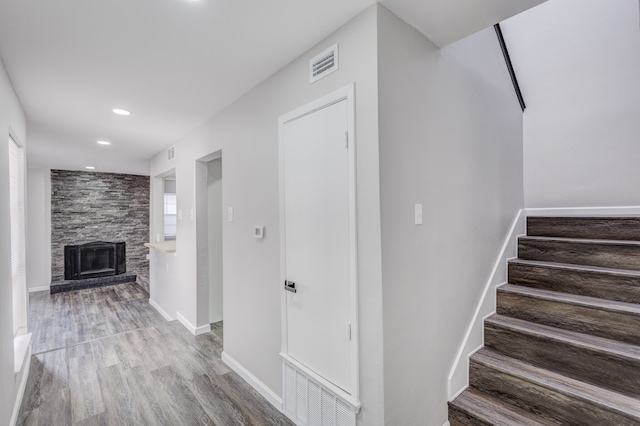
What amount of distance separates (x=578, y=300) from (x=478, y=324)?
2.13 ft

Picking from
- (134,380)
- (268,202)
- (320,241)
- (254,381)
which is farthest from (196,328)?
(320,241)

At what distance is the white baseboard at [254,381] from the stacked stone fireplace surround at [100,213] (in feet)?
14.3

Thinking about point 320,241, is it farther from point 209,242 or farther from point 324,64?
point 209,242

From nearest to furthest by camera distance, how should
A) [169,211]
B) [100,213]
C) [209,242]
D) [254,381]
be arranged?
[254,381] < [209,242] < [100,213] < [169,211]

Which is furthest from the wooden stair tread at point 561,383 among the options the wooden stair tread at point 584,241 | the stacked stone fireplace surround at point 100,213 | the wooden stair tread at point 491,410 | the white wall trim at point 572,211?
the stacked stone fireplace surround at point 100,213

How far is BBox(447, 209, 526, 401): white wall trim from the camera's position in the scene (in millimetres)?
1955

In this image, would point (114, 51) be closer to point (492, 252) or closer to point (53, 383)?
point (53, 383)

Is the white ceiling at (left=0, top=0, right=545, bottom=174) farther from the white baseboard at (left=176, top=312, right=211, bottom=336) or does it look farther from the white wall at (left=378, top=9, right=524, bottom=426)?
the white baseboard at (left=176, top=312, right=211, bottom=336)

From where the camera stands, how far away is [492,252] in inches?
94.3

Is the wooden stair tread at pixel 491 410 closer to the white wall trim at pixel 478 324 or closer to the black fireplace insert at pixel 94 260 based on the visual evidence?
the white wall trim at pixel 478 324

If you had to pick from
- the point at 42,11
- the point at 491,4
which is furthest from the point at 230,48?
the point at 491,4

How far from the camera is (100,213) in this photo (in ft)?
22.8

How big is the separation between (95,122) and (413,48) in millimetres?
3390

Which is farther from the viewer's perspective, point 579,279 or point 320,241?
point 579,279
